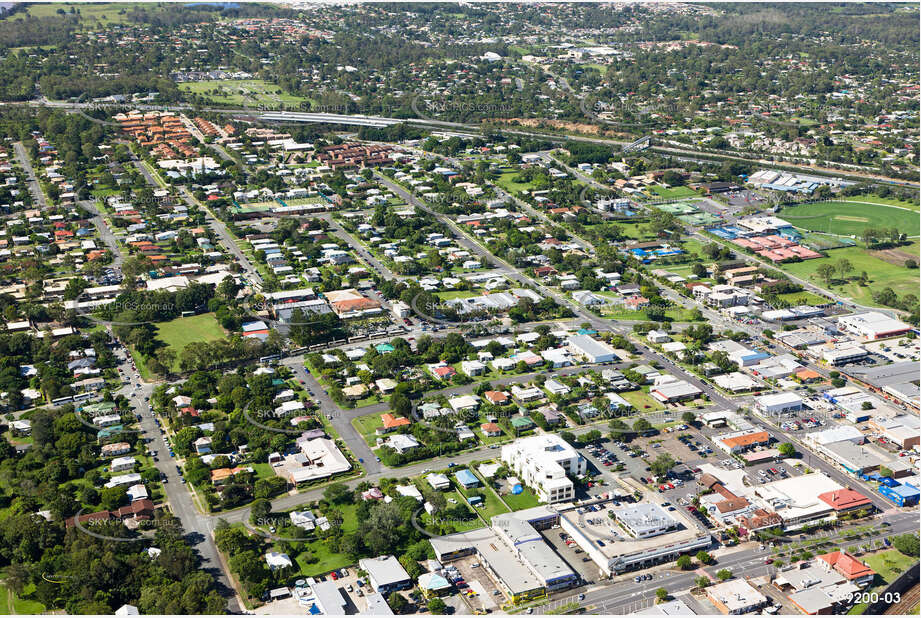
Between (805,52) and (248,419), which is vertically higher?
(805,52)

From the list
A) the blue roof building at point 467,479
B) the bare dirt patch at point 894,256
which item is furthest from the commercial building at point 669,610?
the bare dirt patch at point 894,256

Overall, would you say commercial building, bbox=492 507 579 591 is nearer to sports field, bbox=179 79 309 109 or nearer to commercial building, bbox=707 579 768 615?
commercial building, bbox=707 579 768 615

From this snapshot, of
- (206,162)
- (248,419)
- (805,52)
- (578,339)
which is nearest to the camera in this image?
(248,419)

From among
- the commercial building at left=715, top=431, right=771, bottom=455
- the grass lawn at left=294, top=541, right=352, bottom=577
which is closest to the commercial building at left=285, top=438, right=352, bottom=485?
the grass lawn at left=294, top=541, right=352, bottom=577

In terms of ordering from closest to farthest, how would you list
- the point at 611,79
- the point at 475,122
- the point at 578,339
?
1. the point at 578,339
2. the point at 475,122
3. the point at 611,79

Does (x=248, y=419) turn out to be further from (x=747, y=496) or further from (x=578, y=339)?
(x=747, y=496)

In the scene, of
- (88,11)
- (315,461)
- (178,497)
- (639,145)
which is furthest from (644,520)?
(88,11)

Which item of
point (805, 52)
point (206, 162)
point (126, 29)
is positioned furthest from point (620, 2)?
point (206, 162)

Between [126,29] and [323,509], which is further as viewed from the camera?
[126,29]

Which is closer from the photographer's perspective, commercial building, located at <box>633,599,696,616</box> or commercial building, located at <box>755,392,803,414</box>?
commercial building, located at <box>633,599,696,616</box>
